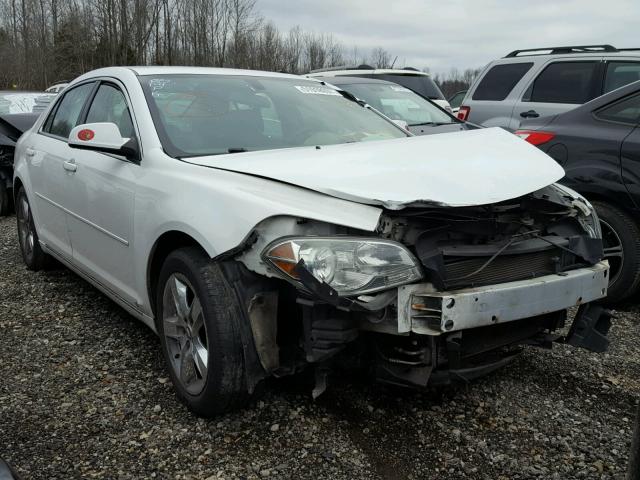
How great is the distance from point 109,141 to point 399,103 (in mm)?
5151

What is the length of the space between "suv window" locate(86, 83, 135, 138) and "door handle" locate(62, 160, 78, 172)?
335mm

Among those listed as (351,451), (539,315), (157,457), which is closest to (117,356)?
(157,457)

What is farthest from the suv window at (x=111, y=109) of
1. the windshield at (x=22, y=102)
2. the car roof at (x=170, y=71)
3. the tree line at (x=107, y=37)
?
the tree line at (x=107, y=37)

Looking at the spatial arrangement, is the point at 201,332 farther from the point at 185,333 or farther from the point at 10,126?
the point at 10,126

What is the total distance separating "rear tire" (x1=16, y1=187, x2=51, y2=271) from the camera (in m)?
5.09

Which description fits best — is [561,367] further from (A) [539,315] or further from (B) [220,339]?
(B) [220,339]

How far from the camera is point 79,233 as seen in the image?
12.7ft

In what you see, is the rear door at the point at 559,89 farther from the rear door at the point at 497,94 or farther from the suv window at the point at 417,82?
the suv window at the point at 417,82

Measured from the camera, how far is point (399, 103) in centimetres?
766

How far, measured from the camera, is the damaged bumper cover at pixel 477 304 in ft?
7.49

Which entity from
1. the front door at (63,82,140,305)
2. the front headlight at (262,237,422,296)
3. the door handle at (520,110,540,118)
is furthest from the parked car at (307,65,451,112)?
the front headlight at (262,237,422,296)

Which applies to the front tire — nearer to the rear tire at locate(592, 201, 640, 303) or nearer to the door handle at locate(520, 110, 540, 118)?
the rear tire at locate(592, 201, 640, 303)

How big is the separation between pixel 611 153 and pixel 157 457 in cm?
365

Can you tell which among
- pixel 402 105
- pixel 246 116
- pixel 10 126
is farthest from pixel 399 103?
pixel 10 126
